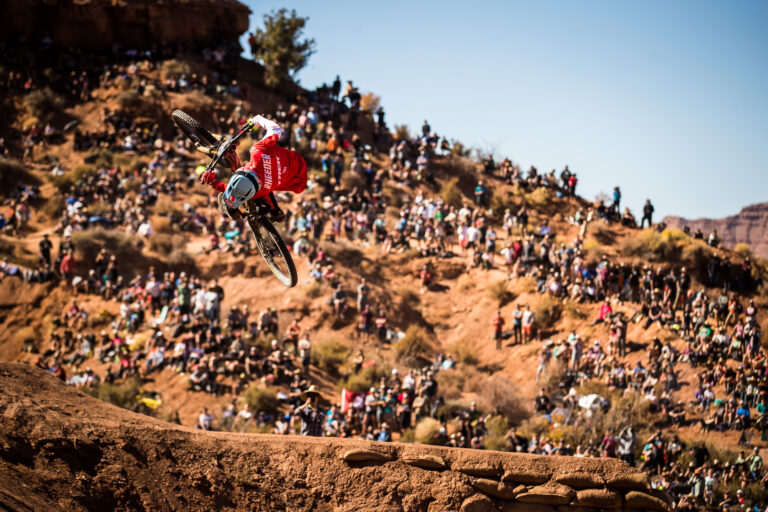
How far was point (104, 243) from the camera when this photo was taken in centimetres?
2884

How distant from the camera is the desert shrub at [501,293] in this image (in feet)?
91.4

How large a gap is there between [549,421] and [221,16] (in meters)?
37.1

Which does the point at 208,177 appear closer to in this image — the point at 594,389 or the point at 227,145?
the point at 227,145

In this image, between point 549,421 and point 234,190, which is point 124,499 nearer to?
point 234,190

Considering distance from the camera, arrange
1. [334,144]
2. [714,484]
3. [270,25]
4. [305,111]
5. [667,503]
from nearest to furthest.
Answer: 1. [667,503]
2. [714,484]
3. [334,144]
4. [305,111]
5. [270,25]

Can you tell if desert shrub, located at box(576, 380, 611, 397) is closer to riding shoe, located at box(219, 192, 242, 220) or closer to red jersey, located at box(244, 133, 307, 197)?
red jersey, located at box(244, 133, 307, 197)

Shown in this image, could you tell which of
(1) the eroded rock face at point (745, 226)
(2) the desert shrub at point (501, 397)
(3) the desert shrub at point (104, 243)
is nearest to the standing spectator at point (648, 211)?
(2) the desert shrub at point (501, 397)

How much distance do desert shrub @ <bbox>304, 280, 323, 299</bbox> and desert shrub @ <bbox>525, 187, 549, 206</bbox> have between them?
14.5 m

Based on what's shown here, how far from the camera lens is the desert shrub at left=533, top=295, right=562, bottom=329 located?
84.6 feet

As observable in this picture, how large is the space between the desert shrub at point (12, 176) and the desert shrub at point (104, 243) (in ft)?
30.7

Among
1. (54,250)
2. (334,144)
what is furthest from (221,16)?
(54,250)

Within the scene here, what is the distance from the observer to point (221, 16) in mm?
46750

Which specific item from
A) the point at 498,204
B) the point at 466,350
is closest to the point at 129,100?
the point at 498,204

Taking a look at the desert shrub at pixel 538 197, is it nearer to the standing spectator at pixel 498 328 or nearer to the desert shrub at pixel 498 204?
the desert shrub at pixel 498 204
